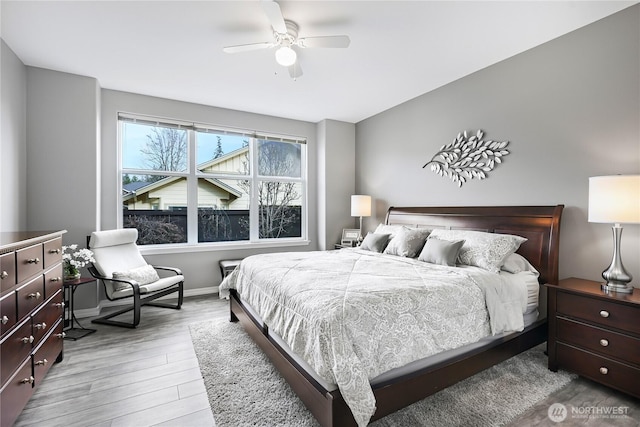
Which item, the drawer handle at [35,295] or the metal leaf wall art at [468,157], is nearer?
the drawer handle at [35,295]

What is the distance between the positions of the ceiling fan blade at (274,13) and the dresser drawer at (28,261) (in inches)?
81.9

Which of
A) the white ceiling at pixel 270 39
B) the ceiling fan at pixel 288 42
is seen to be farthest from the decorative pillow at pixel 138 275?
the ceiling fan at pixel 288 42

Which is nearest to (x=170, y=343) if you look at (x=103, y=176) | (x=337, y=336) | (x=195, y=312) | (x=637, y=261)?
(x=195, y=312)

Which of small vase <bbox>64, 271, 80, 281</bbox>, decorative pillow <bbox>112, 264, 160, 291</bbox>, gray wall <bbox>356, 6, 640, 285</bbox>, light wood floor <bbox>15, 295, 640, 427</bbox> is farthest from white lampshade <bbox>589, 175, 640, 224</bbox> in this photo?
small vase <bbox>64, 271, 80, 281</bbox>

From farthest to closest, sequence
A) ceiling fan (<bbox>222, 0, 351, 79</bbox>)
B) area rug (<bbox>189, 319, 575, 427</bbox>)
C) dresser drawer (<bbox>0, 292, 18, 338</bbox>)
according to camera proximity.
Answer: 1. ceiling fan (<bbox>222, 0, 351, 79</bbox>)
2. area rug (<bbox>189, 319, 575, 427</bbox>)
3. dresser drawer (<bbox>0, 292, 18, 338</bbox>)

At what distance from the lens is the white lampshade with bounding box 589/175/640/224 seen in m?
1.98

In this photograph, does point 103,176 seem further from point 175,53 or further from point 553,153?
point 553,153

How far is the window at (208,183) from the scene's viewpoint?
4102mm

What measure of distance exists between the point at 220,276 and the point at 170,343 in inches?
68.0

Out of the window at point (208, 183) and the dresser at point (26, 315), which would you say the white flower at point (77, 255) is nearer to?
the dresser at point (26, 315)

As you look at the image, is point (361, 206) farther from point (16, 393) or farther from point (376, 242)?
point (16, 393)

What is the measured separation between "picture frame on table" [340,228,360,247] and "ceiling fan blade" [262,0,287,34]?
327 centimetres

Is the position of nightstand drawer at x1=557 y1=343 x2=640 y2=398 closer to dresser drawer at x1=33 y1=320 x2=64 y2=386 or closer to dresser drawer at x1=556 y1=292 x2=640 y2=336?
dresser drawer at x1=556 y1=292 x2=640 y2=336

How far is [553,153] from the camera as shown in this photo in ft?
8.93
